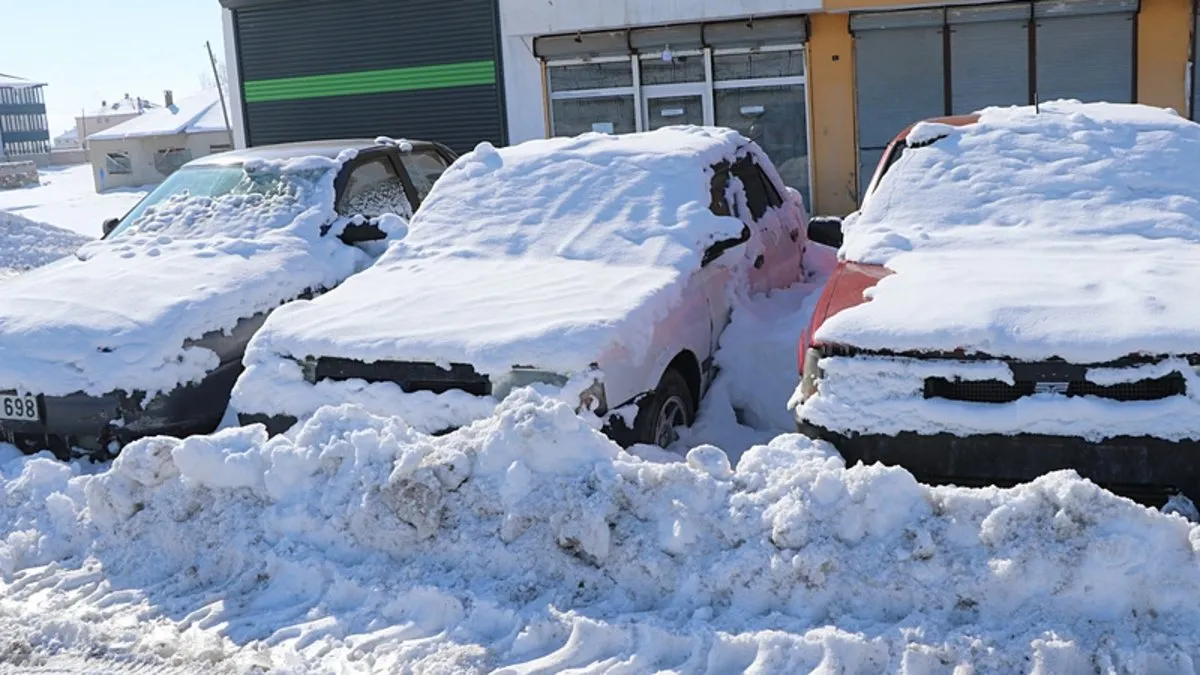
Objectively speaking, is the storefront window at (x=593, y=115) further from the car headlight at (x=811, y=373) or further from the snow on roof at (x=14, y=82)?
the snow on roof at (x=14, y=82)

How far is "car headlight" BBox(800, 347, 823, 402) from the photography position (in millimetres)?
4668

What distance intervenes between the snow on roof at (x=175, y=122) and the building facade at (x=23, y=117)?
1943 inches

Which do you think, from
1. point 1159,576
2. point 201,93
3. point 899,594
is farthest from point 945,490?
point 201,93

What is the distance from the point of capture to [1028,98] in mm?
14195

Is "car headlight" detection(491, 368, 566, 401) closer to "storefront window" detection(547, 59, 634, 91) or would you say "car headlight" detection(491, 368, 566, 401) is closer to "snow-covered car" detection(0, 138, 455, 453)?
"snow-covered car" detection(0, 138, 455, 453)

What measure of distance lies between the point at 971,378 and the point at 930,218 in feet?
5.71

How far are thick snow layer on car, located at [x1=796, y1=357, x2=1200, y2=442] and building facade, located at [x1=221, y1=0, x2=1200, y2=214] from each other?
7.82m

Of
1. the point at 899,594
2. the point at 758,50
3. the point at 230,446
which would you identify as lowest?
the point at 899,594

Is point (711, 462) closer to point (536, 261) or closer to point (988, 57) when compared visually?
point (536, 261)

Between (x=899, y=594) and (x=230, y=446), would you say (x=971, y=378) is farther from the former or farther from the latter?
(x=230, y=446)

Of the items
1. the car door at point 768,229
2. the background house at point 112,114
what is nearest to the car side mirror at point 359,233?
the car door at point 768,229

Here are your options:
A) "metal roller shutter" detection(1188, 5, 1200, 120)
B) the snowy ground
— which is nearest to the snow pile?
the snowy ground

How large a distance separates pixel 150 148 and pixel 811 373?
35259mm

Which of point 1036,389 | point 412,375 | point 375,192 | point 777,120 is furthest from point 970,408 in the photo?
point 777,120
